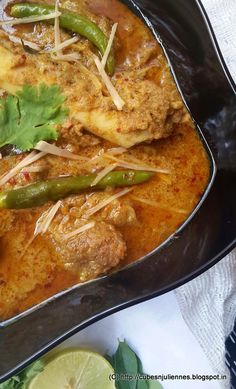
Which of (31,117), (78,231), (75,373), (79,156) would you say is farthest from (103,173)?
(75,373)

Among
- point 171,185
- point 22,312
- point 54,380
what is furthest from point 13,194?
point 54,380

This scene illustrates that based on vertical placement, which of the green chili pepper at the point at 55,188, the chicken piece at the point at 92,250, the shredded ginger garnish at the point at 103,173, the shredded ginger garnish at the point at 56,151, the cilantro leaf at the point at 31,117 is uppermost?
the cilantro leaf at the point at 31,117

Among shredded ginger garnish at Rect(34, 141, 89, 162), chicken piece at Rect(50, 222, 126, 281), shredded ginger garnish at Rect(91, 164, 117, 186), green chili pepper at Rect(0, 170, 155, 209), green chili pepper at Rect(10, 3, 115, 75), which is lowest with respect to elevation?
chicken piece at Rect(50, 222, 126, 281)

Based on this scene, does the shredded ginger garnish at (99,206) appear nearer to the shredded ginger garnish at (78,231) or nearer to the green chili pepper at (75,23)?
the shredded ginger garnish at (78,231)

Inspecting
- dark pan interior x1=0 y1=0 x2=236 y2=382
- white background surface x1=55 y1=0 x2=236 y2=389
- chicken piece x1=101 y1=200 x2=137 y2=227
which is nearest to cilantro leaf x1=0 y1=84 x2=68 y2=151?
chicken piece x1=101 y1=200 x2=137 y2=227

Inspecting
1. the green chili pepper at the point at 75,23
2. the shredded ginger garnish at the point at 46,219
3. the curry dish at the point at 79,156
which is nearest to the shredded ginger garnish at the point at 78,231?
the curry dish at the point at 79,156

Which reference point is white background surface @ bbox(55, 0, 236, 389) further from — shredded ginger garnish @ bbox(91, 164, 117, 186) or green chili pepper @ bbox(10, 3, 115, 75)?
shredded ginger garnish @ bbox(91, 164, 117, 186)

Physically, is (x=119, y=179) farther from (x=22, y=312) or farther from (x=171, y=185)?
(x=22, y=312)
